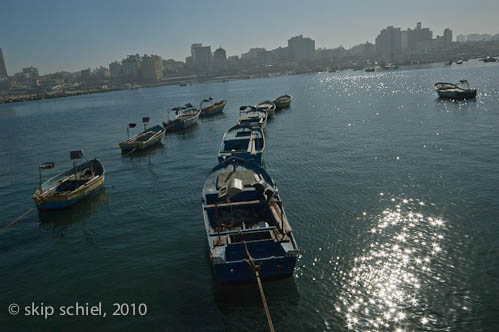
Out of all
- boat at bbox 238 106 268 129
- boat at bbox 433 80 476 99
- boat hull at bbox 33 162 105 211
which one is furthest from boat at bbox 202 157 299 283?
boat at bbox 433 80 476 99

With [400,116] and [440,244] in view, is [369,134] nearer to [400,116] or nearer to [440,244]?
[400,116]

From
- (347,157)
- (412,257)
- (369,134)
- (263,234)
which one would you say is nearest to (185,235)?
(263,234)

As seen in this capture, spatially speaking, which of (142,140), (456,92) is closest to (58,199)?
(142,140)

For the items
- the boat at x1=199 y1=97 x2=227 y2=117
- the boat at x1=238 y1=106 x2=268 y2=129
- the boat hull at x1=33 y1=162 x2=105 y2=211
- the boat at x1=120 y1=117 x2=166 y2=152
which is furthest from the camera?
the boat at x1=199 y1=97 x2=227 y2=117

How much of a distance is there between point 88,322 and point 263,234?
10.3 metres

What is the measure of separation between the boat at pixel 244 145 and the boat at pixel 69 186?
1370 cm

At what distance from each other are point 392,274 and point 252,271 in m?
8.05

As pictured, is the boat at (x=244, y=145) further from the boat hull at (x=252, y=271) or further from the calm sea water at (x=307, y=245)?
the boat hull at (x=252, y=271)

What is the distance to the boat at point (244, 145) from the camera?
39562 mm

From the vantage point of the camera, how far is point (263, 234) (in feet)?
68.9

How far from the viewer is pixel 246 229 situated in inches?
829

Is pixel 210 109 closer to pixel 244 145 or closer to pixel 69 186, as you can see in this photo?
pixel 244 145

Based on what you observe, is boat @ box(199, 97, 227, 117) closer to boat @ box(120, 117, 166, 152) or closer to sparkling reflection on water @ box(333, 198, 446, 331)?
boat @ box(120, 117, 166, 152)

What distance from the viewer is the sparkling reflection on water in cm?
1669
